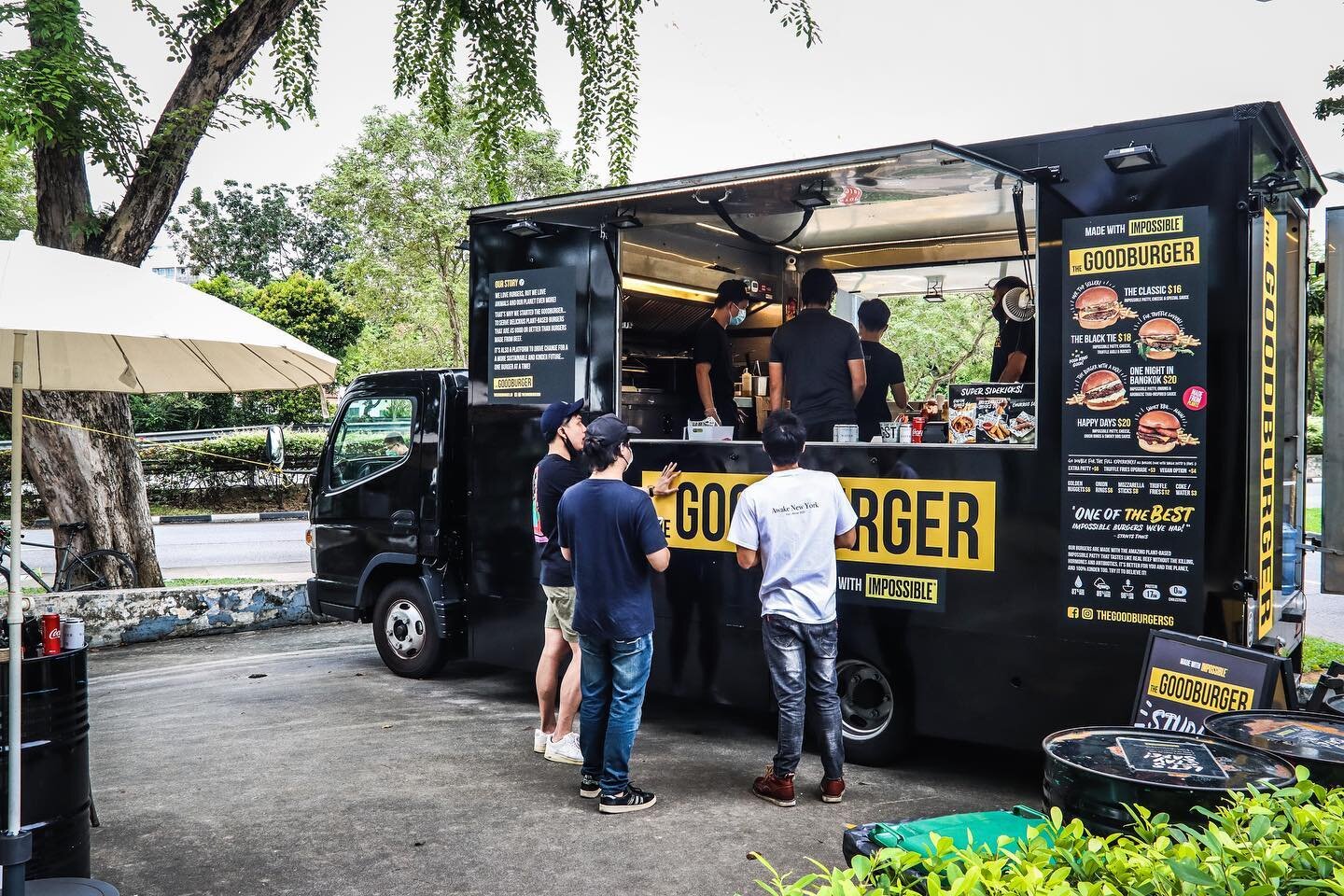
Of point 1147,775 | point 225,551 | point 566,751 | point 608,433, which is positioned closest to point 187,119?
point 608,433

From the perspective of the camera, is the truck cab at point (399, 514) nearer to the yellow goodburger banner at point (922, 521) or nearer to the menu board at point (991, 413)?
the yellow goodburger banner at point (922, 521)

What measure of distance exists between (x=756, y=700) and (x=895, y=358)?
262 centimetres

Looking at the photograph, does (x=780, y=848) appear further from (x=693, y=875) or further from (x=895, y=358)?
(x=895, y=358)

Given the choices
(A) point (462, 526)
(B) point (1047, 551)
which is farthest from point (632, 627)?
(A) point (462, 526)

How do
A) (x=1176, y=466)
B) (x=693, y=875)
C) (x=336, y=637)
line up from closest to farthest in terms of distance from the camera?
(x=693, y=875), (x=1176, y=466), (x=336, y=637)

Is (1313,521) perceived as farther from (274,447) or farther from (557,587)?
(274,447)

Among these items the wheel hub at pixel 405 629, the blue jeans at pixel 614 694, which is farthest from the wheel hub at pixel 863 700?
the wheel hub at pixel 405 629

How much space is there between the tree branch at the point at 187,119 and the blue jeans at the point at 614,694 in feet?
21.5

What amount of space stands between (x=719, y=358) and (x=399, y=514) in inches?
97.0

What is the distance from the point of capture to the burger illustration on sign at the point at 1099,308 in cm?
470

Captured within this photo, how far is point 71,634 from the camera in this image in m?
4.25

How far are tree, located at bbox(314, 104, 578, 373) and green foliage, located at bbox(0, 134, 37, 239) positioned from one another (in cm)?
542

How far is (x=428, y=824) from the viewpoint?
4.79 m

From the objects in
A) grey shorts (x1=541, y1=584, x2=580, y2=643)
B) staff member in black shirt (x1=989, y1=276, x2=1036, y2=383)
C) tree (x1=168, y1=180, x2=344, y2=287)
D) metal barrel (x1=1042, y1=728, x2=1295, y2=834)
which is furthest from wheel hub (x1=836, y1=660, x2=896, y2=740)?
tree (x1=168, y1=180, x2=344, y2=287)
